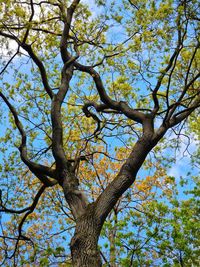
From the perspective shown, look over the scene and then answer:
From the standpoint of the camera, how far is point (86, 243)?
532cm

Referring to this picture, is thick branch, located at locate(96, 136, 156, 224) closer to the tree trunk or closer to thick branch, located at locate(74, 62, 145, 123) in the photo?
the tree trunk

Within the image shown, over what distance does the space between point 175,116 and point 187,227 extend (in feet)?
15.0

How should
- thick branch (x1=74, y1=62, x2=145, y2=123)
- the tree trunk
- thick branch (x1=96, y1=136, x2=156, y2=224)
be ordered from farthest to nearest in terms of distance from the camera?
thick branch (x1=74, y1=62, x2=145, y2=123), thick branch (x1=96, y1=136, x2=156, y2=224), the tree trunk

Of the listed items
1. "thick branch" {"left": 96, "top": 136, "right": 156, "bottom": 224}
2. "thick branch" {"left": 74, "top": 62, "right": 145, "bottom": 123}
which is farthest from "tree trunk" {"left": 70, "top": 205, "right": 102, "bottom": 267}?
"thick branch" {"left": 74, "top": 62, "right": 145, "bottom": 123}

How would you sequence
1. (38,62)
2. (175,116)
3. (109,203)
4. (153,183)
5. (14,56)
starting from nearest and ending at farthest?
(109,203), (175,116), (38,62), (14,56), (153,183)

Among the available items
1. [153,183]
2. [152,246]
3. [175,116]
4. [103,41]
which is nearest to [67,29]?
[103,41]

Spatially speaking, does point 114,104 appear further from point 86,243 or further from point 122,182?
point 86,243

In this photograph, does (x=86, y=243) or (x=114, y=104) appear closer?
(x=86, y=243)

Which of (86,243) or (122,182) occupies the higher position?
(122,182)

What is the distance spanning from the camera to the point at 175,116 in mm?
6859

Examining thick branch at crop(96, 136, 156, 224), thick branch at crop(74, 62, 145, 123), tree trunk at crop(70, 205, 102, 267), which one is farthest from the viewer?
thick branch at crop(74, 62, 145, 123)

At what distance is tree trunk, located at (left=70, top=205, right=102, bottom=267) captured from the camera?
5195mm

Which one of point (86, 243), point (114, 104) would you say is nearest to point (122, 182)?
point (86, 243)

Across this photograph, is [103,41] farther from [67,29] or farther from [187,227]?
[187,227]
